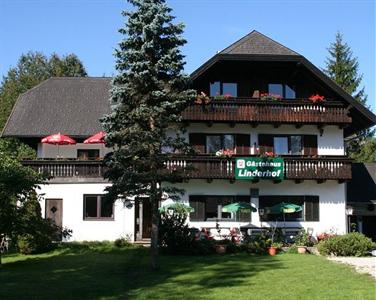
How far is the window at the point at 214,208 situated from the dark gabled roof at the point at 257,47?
285 inches

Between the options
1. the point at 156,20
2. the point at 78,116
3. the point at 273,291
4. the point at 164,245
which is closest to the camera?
the point at 273,291

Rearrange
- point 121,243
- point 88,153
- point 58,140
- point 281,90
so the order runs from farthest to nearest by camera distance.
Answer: point 88,153
point 281,90
point 58,140
point 121,243

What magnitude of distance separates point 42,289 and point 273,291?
224 inches

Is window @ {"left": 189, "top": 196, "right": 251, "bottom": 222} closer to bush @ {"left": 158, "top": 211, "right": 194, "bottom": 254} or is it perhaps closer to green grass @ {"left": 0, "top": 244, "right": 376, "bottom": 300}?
bush @ {"left": 158, "top": 211, "right": 194, "bottom": 254}

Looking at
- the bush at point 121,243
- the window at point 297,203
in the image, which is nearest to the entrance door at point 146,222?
the bush at point 121,243

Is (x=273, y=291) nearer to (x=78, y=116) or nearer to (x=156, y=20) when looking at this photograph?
(x=156, y=20)

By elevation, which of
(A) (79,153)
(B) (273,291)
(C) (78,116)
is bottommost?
(B) (273,291)

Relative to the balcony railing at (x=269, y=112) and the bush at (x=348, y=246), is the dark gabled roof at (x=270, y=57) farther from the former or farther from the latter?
the bush at (x=348, y=246)

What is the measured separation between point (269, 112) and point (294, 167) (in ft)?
9.65

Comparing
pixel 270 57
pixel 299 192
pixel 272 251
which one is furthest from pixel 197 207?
pixel 270 57

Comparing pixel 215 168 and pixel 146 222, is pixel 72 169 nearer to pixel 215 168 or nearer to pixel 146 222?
pixel 146 222

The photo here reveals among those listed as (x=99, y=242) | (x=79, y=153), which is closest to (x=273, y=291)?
(x=99, y=242)

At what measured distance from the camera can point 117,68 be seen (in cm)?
1920

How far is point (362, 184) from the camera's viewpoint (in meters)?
32.4
